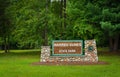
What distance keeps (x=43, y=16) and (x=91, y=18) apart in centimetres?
886

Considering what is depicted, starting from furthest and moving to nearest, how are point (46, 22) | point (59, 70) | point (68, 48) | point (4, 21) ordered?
point (4, 21) < point (46, 22) < point (68, 48) < point (59, 70)

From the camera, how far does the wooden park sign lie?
24.5m

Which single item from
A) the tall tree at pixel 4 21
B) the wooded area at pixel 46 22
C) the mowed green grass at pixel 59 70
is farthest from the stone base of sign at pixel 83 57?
the tall tree at pixel 4 21

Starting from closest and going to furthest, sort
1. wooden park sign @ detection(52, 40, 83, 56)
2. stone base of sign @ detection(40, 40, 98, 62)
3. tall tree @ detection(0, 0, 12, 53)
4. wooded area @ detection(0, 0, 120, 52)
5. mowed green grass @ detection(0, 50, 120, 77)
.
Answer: mowed green grass @ detection(0, 50, 120, 77) < stone base of sign @ detection(40, 40, 98, 62) < wooden park sign @ detection(52, 40, 83, 56) < wooded area @ detection(0, 0, 120, 52) < tall tree @ detection(0, 0, 12, 53)

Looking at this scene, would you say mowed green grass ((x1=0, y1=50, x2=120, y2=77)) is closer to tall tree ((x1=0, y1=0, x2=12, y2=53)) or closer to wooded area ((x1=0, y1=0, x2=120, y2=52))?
wooded area ((x1=0, y1=0, x2=120, y2=52))

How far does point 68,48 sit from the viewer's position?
2448cm

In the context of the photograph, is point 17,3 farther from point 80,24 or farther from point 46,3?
point 80,24

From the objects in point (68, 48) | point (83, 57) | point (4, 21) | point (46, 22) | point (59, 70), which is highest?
point (4, 21)

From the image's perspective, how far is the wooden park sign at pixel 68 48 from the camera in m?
24.5

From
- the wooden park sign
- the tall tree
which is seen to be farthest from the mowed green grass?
the tall tree

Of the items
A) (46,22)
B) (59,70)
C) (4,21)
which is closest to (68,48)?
(59,70)

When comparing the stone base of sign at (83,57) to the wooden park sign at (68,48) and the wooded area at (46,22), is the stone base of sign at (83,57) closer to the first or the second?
the wooden park sign at (68,48)

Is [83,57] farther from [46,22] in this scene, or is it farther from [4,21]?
[4,21]

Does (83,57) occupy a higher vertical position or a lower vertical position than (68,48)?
lower
